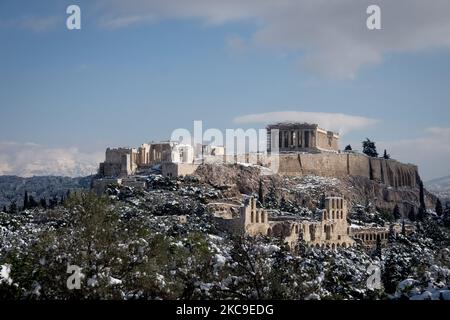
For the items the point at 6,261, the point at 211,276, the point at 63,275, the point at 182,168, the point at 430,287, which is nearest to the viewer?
the point at 430,287

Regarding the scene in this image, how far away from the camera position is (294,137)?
76.1m

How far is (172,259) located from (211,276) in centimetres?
350

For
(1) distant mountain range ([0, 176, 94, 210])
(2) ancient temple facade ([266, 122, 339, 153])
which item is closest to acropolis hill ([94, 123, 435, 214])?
(2) ancient temple facade ([266, 122, 339, 153])

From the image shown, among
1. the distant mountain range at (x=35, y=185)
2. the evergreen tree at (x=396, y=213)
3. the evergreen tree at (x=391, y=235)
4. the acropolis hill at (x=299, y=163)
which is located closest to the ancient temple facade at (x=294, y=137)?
the acropolis hill at (x=299, y=163)

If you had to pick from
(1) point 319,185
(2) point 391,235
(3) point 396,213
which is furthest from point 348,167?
(2) point 391,235

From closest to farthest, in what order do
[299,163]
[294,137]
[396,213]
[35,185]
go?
[396,213], [299,163], [294,137], [35,185]

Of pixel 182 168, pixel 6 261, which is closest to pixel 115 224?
pixel 6 261

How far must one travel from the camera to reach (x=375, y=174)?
76312 mm

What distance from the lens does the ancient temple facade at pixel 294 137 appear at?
75125 mm

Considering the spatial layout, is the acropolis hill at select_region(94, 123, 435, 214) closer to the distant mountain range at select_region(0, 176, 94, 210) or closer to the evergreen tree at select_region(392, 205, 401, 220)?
the evergreen tree at select_region(392, 205, 401, 220)

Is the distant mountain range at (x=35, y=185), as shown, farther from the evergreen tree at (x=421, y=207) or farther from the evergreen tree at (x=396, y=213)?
the evergreen tree at (x=396, y=213)

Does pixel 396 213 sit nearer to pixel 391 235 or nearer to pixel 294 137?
pixel 294 137

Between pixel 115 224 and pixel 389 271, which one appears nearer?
pixel 115 224
